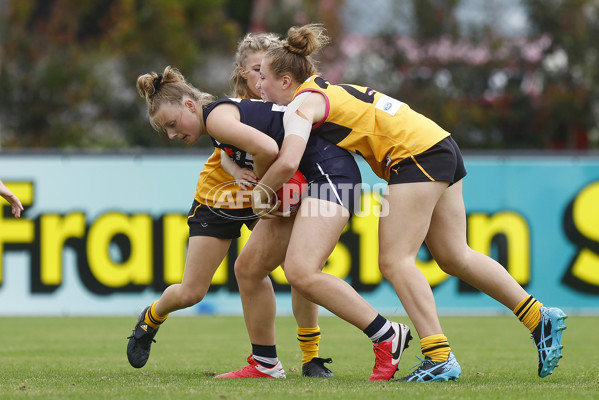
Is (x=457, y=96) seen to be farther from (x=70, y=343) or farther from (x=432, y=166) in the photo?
(x=432, y=166)

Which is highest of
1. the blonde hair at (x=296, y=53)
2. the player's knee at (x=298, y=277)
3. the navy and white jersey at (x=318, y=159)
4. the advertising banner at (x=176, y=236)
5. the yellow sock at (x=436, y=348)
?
the blonde hair at (x=296, y=53)

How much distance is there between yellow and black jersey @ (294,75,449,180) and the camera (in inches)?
207

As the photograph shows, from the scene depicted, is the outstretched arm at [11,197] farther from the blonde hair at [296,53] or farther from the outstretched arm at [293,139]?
the blonde hair at [296,53]

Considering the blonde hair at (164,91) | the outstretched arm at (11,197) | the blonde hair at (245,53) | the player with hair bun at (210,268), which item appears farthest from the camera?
the blonde hair at (245,53)

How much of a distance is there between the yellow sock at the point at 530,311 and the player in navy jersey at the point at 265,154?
71 centimetres

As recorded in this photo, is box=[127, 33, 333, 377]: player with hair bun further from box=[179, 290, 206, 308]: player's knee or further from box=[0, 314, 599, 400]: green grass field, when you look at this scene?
box=[0, 314, 599, 400]: green grass field

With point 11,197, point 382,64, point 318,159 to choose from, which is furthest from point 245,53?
point 382,64

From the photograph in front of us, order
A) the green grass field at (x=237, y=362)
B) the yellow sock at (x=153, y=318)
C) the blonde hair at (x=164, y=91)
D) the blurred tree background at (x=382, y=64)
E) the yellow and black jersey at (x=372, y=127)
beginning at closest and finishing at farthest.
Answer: the green grass field at (x=237, y=362)
the yellow and black jersey at (x=372, y=127)
the blonde hair at (x=164, y=91)
the yellow sock at (x=153, y=318)
the blurred tree background at (x=382, y=64)

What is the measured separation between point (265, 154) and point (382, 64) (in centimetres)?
1513

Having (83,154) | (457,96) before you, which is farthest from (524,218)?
(457,96)

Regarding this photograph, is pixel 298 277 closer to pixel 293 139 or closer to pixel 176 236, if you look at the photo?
pixel 293 139

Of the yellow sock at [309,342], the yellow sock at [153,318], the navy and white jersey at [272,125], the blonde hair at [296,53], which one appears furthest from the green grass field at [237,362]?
the blonde hair at [296,53]

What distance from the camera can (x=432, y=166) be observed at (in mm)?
5246

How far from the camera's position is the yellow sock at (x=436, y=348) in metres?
5.20
